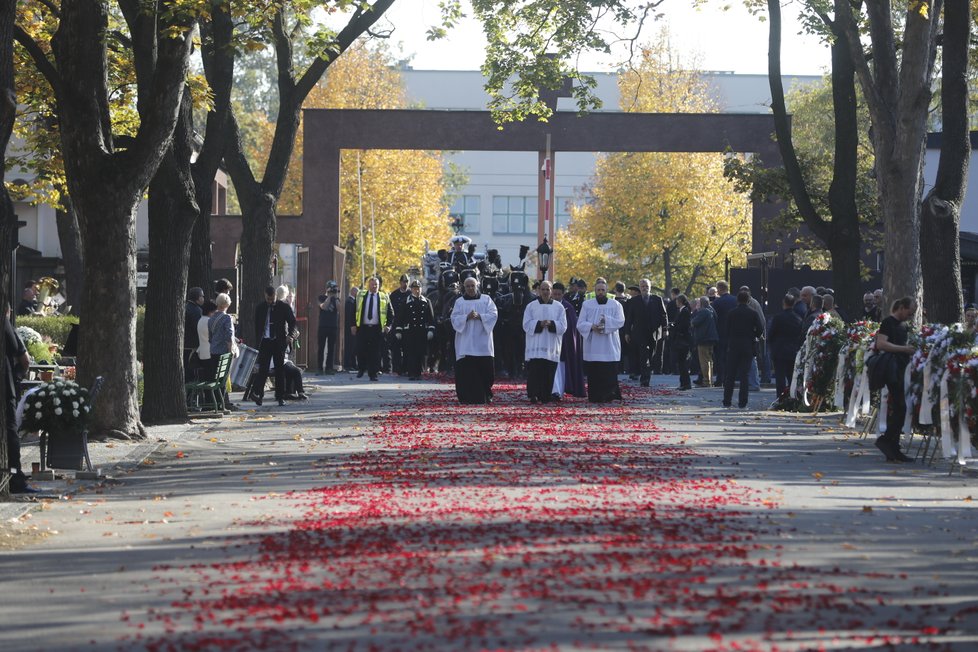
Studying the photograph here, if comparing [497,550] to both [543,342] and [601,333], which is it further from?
[601,333]

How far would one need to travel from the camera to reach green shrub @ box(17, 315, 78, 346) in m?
33.5

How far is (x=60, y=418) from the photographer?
1504cm

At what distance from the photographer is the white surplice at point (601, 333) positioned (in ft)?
91.8

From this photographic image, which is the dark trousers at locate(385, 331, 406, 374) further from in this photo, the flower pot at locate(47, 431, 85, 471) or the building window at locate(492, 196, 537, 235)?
the building window at locate(492, 196, 537, 235)

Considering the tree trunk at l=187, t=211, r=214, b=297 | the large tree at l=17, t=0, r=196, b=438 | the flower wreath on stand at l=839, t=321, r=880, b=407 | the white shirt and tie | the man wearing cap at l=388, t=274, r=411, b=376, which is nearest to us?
the large tree at l=17, t=0, r=196, b=438

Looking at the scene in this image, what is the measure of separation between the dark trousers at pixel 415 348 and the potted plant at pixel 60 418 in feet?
65.8

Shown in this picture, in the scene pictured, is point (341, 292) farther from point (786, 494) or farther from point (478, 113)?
point (786, 494)

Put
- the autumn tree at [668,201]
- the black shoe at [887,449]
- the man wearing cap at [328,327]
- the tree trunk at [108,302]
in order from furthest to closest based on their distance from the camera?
the autumn tree at [668,201]
the man wearing cap at [328,327]
the tree trunk at [108,302]
the black shoe at [887,449]

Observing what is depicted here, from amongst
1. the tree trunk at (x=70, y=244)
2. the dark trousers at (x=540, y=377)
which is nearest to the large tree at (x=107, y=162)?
the dark trousers at (x=540, y=377)

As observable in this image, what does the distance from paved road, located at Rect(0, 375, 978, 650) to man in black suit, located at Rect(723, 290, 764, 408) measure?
735 centimetres

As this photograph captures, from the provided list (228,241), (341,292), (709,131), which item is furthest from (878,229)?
(228,241)

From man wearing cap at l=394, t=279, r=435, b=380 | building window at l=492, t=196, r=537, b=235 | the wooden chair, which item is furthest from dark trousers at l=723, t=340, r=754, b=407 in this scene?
building window at l=492, t=196, r=537, b=235

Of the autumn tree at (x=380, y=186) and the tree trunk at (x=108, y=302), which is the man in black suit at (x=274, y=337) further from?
the autumn tree at (x=380, y=186)

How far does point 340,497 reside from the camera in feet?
43.8
